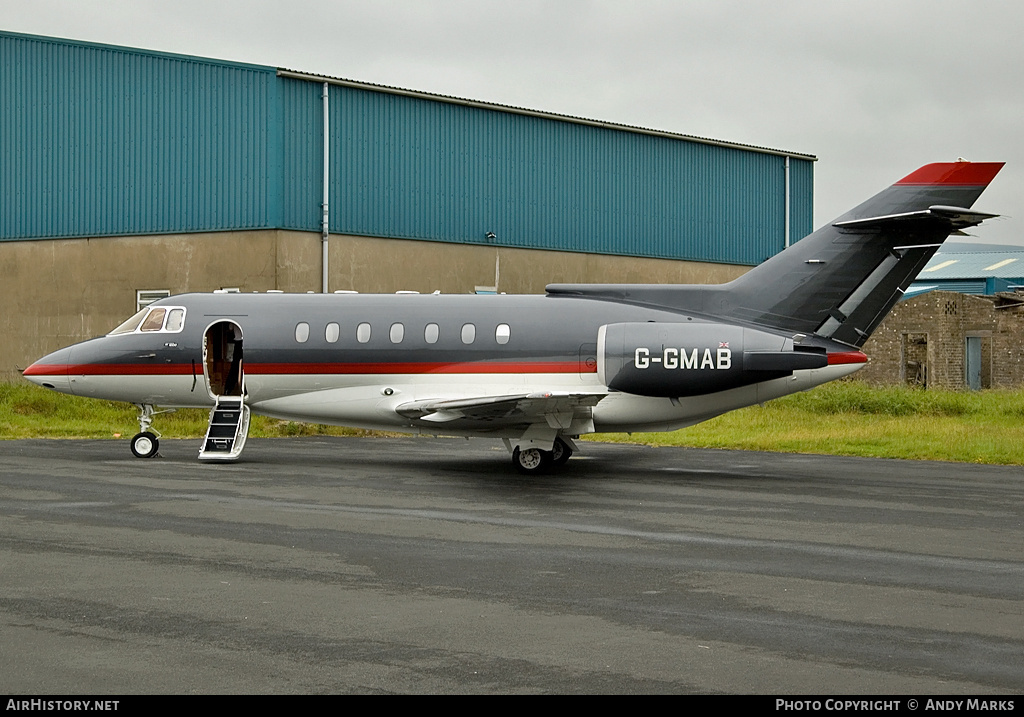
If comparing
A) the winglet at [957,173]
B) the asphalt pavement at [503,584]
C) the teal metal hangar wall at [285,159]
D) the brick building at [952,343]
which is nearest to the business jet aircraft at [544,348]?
the winglet at [957,173]

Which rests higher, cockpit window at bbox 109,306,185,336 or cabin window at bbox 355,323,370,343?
cockpit window at bbox 109,306,185,336

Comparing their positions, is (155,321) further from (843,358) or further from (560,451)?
(843,358)

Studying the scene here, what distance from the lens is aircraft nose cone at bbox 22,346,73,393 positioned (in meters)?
22.5

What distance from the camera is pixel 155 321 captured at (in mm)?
22391

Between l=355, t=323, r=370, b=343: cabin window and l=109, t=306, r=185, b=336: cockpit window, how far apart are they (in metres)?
3.44

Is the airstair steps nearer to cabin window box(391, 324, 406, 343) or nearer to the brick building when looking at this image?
cabin window box(391, 324, 406, 343)

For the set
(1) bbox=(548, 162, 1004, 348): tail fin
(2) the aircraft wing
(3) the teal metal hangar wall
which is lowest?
(2) the aircraft wing

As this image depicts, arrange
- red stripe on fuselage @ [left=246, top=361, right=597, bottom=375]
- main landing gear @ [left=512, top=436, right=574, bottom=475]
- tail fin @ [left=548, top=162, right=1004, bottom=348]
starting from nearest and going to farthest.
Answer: tail fin @ [left=548, top=162, right=1004, bottom=348], main landing gear @ [left=512, top=436, right=574, bottom=475], red stripe on fuselage @ [left=246, top=361, right=597, bottom=375]

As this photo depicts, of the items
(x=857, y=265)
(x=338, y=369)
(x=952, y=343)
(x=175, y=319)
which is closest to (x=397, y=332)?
(x=338, y=369)

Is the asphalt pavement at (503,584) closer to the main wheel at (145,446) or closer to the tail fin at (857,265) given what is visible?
the main wheel at (145,446)

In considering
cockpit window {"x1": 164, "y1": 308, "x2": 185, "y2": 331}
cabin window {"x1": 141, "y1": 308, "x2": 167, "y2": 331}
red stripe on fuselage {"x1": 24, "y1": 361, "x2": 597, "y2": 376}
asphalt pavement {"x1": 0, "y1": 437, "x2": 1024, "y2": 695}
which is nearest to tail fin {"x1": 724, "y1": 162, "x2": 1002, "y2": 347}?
asphalt pavement {"x1": 0, "y1": 437, "x2": 1024, "y2": 695}

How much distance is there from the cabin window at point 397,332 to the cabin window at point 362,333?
462 millimetres

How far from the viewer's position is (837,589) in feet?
34.7

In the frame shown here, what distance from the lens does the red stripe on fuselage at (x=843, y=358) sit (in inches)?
789
